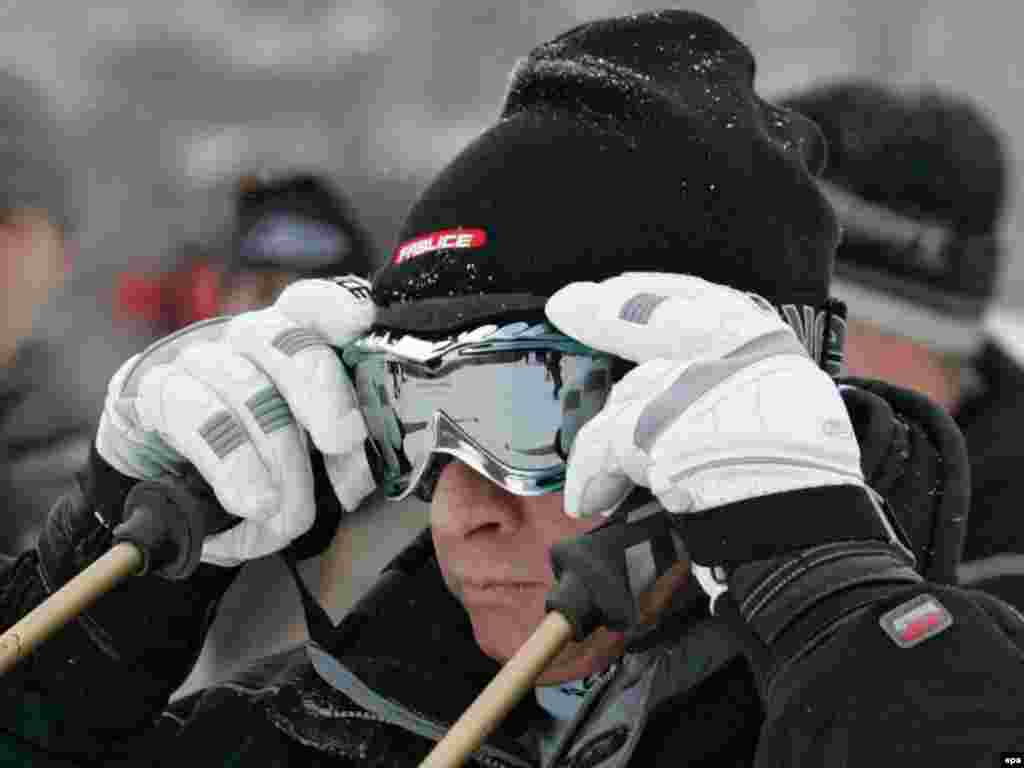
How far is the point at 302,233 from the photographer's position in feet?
22.7

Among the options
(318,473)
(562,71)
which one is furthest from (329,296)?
(562,71)

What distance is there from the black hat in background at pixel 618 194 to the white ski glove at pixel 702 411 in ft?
0.62

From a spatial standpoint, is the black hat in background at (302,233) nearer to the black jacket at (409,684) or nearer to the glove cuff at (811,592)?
the black jacket at (409,684)

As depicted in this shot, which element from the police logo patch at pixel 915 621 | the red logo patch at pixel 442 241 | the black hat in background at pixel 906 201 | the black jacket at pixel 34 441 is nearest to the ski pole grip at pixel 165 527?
the red logo patch at pixel 442 241

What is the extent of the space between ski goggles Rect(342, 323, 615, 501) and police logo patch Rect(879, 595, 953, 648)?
0.63 metres

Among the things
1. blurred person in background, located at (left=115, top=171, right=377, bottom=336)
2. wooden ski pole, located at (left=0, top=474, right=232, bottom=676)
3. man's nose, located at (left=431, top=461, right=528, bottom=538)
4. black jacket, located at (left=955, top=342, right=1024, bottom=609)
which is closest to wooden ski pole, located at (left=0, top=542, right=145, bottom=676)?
wooden ski pole, located at (left=0, top=474, right=232, bottom=676)

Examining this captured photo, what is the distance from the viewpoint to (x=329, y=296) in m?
3.09

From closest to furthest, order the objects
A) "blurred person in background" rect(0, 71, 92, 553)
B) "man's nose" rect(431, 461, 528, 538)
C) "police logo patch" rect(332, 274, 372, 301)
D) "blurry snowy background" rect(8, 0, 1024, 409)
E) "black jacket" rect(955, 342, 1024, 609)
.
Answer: "man's nose" rect(431, 461, 528, 538) < "police logo patch" rect(332, 274, 372, 301) < "black jacket" rect(955, 342, 1024, 609) < "blurred person in background" rect(0, 71, 92, 553) < "blurry snowy background" rect(8, 0, 1024, 409)

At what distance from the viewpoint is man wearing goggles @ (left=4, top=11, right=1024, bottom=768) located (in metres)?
2.31

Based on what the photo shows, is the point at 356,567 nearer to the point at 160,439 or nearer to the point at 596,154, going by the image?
the point at 160,439

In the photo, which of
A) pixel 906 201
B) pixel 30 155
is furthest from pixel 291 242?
pixel 906 201

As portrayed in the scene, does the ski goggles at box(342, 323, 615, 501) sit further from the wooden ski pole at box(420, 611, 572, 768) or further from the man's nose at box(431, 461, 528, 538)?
the wooden ski pole at box(420, 611, 572, 768)

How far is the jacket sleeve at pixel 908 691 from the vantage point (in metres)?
2.13

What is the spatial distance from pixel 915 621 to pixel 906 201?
310 cm
